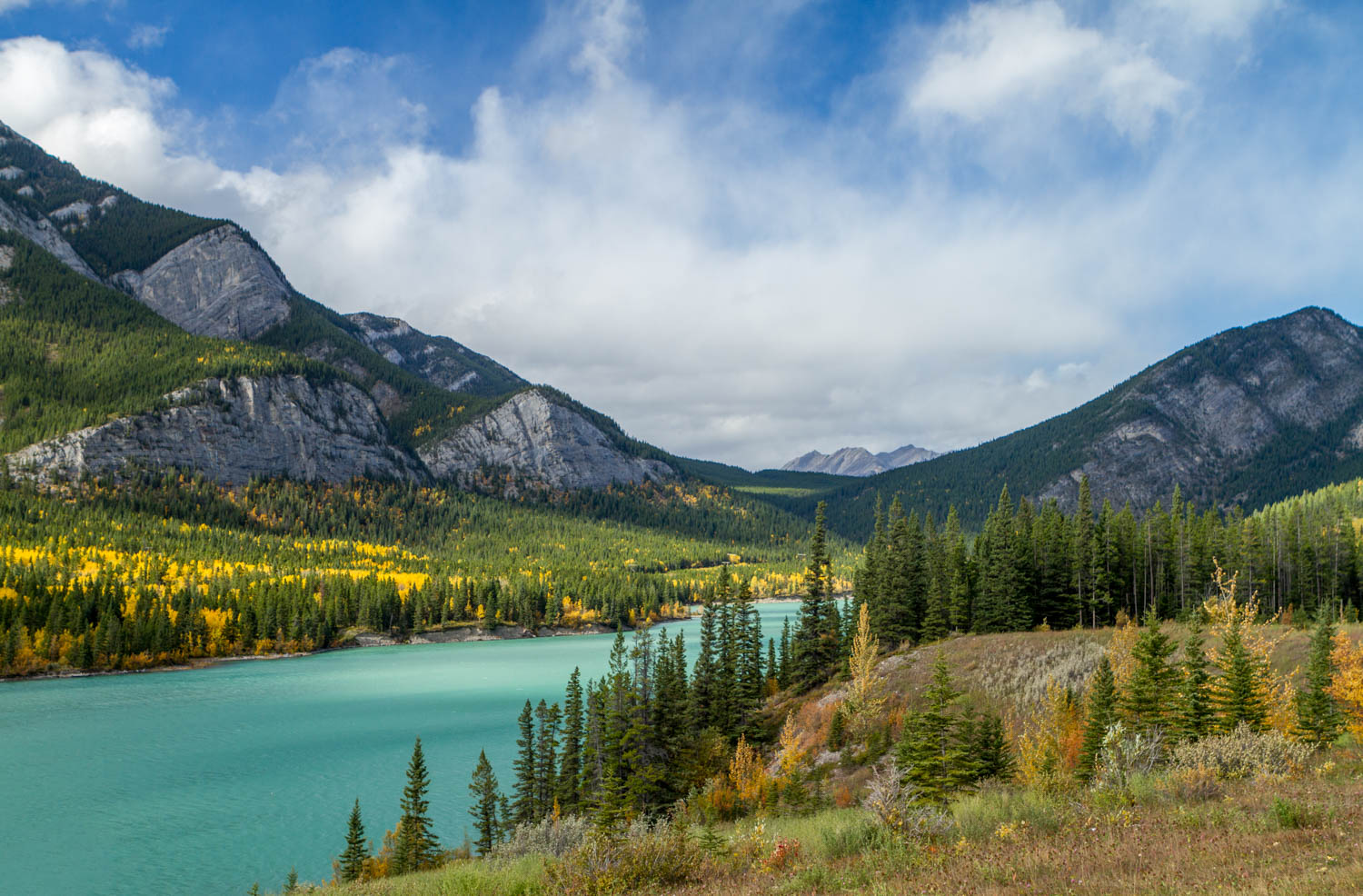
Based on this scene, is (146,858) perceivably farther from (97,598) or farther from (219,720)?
(97,598)

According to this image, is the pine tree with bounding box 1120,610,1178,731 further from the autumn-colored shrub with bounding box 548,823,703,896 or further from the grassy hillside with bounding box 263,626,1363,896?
the autumn-colored shrub with bounding box 548,823,703,896

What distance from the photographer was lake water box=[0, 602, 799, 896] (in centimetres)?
3772

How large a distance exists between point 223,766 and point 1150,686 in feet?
203

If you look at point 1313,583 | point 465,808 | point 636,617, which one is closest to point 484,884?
point 465,808

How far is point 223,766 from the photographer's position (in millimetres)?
54844

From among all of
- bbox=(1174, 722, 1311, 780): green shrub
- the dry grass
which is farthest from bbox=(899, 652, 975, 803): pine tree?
the dry grass

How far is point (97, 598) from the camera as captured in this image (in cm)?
9906

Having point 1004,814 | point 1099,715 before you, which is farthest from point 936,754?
point 1004,814

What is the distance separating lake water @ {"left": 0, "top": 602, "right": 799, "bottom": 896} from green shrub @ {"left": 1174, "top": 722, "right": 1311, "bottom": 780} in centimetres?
3809

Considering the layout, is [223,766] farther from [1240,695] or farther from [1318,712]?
[1318,712]

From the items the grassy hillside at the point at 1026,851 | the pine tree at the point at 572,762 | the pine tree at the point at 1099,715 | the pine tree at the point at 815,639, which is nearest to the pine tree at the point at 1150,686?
the pine tree at the point at 1099,715

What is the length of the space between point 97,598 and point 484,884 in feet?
378

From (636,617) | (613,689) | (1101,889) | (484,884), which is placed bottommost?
(636,617)

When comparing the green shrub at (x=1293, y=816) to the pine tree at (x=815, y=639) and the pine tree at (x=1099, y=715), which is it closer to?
the pine tree at (x=1099, y=715)
